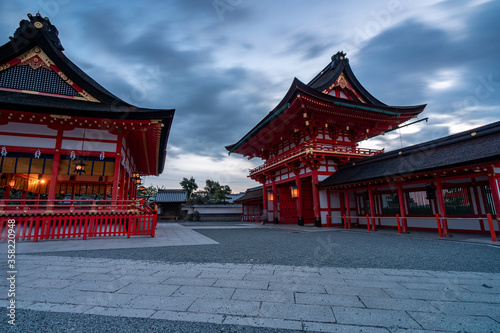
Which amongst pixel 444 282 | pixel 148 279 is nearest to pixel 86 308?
pixel 148 279

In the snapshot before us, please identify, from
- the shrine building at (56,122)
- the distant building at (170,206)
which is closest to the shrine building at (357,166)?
the shrine building at (56,122)

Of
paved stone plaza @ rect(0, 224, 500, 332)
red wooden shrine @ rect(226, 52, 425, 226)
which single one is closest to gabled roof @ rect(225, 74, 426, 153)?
red wooden shrine @ rect(226, 52, 425, 226)

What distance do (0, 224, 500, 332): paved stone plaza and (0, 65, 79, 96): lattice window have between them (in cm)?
958

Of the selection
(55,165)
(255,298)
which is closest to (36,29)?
(55,165)

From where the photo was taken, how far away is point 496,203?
282 inches

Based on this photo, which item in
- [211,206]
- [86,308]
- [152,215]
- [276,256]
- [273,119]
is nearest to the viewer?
[86,308]

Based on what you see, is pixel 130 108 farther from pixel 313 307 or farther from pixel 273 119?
pixel 313 307

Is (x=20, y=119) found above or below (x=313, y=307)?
above

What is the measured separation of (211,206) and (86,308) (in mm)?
27794

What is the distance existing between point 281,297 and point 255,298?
1.00 ft

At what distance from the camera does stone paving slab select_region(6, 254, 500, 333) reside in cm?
206

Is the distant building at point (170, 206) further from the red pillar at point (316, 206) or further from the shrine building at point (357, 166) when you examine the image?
the red pillar at point (316, 206)

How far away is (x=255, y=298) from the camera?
2572mm

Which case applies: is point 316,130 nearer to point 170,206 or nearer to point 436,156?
point 436,156
